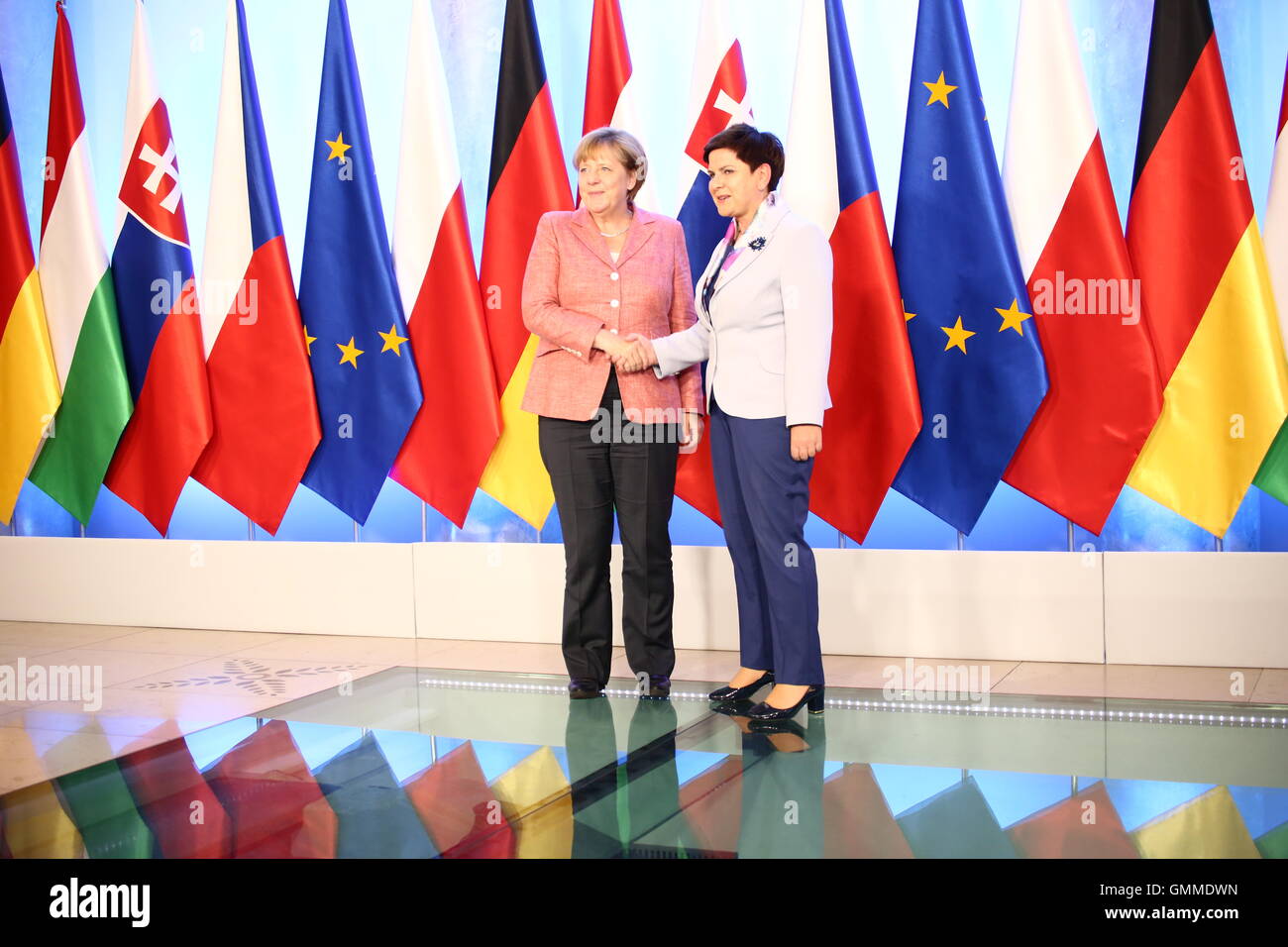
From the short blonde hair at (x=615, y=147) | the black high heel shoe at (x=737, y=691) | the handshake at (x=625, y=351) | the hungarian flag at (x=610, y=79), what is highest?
the hungarian flag at (x=610, y=79)

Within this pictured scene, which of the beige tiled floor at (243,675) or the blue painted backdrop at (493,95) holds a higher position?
the blue painted backdrop at (493,95)

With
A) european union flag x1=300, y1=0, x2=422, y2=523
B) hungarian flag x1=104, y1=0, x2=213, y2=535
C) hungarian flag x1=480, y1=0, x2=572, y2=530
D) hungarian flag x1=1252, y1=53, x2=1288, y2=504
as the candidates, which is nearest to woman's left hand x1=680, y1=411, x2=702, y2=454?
hungarian flag x1=480, y1=0, x2=572, y2=530

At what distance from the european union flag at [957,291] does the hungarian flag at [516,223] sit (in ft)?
3.68

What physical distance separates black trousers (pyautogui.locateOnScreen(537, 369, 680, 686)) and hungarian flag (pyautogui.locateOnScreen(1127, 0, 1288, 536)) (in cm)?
139

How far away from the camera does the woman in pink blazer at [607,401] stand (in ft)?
9.55

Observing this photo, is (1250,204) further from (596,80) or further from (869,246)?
(596,80)

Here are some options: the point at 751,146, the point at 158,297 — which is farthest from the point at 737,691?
the point at 158,297

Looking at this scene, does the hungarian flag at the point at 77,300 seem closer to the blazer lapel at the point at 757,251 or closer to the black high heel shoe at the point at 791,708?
the blazer lapel at the point at 757,251

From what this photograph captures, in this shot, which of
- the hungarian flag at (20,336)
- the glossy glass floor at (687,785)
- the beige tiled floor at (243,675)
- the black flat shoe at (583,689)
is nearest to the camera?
the glossy glass floor at (687,785)

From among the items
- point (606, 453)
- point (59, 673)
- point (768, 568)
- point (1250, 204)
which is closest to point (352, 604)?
point (59, 673)

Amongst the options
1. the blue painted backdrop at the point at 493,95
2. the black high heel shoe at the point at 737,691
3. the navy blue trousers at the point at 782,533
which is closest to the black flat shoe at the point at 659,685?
the black high heel shoe at the point at 737,691

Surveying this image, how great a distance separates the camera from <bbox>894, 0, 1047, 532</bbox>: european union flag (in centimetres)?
331

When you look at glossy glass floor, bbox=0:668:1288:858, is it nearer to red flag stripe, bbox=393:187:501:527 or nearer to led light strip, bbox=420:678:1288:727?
led light strip, bbox=420:678:1288:727

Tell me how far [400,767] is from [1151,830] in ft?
4.73
